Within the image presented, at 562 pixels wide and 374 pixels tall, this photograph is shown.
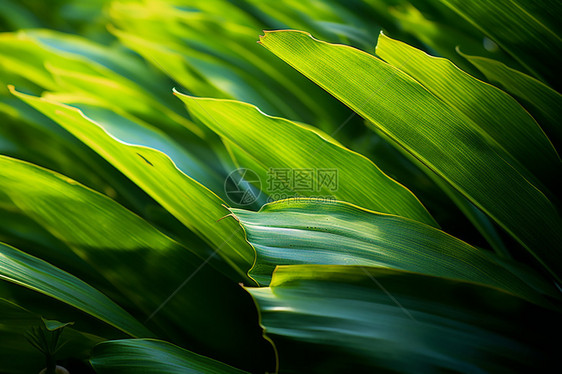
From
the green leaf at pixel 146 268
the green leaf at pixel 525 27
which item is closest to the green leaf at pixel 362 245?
the green leaf at pixel 146 268

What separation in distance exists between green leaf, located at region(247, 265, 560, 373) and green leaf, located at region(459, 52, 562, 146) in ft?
0.68

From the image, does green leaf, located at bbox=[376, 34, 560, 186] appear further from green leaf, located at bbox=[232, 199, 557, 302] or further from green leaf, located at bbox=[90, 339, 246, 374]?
green leaf, located at bbox=[90, 339, 246, 374]

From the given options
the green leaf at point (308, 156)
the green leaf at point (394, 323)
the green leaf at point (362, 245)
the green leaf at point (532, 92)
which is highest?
the green leaf at point (532, 92)

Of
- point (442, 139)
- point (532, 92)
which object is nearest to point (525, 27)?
point (532, 92)

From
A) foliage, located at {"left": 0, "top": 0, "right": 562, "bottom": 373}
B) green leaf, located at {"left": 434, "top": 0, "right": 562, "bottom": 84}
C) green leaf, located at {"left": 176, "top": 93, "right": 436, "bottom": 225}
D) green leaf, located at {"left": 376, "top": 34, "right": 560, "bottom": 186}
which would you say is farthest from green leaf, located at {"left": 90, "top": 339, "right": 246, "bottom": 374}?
green leaf, located at {"left": 434, "top": 0, "right": 562, "bottom": 84}

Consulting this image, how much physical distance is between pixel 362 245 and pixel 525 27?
0.30 m

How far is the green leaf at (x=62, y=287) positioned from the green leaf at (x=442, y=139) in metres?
0.25

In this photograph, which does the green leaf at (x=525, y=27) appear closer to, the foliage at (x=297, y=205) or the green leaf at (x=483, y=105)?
the foliage at (x=297, y=205)

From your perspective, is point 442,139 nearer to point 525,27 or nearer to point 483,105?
point 483,105

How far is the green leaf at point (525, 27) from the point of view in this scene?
1.34ft

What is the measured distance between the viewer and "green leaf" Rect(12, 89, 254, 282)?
34 cm

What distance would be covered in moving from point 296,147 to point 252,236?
0.39 ft

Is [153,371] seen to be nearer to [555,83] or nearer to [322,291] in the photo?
[322,291]

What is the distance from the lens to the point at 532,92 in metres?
0.37
